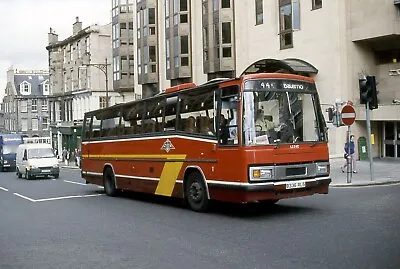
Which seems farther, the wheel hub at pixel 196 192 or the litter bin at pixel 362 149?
the litter bin at pixel 362 149

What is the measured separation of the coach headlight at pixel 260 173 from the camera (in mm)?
11250

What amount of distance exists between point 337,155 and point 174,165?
19051 millimetres

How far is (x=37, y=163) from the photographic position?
31.5m

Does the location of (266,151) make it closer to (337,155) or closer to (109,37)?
(337,155)

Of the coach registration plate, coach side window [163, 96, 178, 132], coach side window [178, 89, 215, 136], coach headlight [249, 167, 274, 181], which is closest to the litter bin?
coach side window [163, 96, 178, 132]

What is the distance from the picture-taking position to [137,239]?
9703 millimetres

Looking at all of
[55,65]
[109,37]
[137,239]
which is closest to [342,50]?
[137,239]

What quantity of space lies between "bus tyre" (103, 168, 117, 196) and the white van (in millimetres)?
13741

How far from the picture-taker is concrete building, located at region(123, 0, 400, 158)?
31188mm

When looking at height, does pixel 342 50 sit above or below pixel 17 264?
above

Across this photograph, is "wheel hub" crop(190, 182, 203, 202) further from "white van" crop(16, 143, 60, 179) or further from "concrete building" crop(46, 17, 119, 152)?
"concrete building" crop(46, 17, 119, 152)

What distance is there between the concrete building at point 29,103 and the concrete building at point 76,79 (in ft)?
51.6

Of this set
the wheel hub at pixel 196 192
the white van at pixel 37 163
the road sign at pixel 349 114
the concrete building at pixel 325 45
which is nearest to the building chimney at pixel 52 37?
the concrete building at pixel 325 45

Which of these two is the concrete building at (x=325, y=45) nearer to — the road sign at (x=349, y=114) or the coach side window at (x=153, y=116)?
the road sign at (x=349, y=114)
